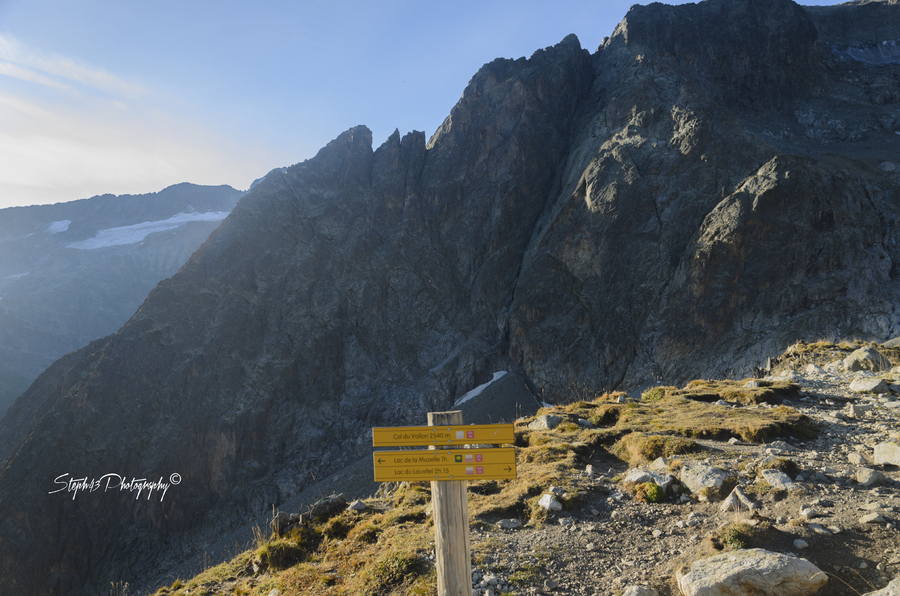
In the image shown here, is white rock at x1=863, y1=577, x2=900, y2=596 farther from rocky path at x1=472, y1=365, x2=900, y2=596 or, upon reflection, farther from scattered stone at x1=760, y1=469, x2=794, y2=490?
scattered stone at x1=760, y1=469, x2=794, y2=490

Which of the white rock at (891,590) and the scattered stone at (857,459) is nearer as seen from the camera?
the white rock at (891,590)

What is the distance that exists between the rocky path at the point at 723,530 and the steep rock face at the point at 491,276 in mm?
38376

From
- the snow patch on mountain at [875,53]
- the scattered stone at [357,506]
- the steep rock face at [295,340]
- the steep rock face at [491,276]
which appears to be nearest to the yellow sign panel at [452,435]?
the scattered stone at [357,506]

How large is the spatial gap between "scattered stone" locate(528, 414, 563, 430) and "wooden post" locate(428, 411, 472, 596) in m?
9.49

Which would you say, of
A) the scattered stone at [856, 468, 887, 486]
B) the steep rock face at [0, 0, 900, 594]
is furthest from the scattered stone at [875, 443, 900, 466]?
the steep rock face at [0, 0, 900, 594]

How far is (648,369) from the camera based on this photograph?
1922 inches

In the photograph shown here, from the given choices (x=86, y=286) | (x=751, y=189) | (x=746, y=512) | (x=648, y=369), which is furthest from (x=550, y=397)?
(x=86, y=286)

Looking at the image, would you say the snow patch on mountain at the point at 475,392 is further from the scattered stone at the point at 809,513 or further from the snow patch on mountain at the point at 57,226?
the snow patch on mountain at the point at 57,226

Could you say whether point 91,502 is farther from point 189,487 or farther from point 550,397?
point 550,397

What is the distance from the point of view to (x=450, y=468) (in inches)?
214

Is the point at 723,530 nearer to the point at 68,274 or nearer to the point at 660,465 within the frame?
the point at 660,465

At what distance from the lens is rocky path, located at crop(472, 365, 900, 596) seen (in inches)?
234

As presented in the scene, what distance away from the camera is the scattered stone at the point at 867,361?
51.2 feet

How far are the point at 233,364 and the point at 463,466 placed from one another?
61421mm
